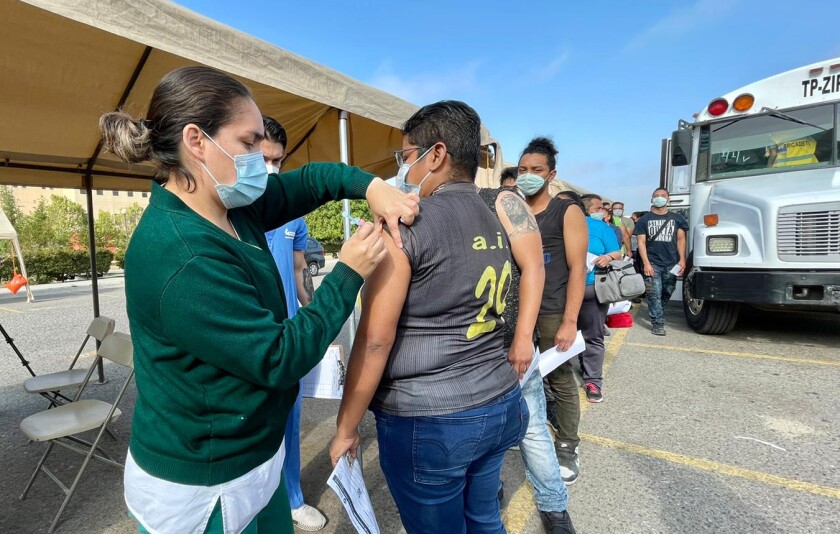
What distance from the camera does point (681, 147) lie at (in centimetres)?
589

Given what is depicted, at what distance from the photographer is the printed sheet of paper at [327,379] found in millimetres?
1807

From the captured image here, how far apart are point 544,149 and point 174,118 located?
2.38 meters

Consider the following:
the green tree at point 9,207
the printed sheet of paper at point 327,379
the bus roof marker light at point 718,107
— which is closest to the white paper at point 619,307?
the printed sheet of paper at point 327,379

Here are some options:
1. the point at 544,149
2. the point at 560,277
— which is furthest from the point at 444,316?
the point at 544,149

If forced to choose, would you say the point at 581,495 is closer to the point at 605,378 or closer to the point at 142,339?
the point at 605,378

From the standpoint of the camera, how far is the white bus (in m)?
4.78

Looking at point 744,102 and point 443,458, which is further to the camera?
point 744,102

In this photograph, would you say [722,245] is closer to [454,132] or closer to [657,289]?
[657,289]

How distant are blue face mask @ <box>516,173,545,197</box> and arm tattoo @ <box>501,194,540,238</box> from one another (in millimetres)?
833

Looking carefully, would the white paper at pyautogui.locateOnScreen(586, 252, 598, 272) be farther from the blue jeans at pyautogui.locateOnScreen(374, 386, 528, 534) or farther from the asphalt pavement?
the blue jeans at pyautogui.locateOnScreen(374, 386, 528, 534)

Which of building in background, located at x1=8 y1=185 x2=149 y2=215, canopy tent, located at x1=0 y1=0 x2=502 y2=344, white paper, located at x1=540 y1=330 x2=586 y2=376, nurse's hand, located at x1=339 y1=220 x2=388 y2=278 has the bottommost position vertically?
white paper, located at x1=540 y1=330 x2=586 y2=376

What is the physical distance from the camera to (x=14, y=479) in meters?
2.94

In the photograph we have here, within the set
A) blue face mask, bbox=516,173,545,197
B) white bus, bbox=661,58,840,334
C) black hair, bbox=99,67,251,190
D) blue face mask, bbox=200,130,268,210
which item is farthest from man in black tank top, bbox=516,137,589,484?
white bus, bbox=661,58,840,334

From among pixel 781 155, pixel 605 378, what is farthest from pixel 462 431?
pixel 781 155
